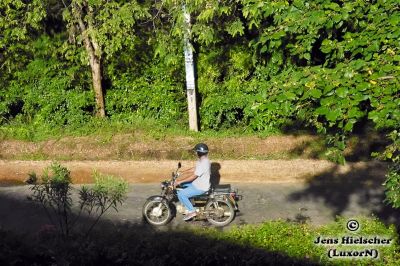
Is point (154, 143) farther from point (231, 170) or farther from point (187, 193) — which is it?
point (187, 193)

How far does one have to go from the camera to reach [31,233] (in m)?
9.94

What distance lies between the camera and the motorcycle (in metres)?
10.2

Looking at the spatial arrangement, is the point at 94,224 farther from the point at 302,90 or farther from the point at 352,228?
Result: the point at 302,90

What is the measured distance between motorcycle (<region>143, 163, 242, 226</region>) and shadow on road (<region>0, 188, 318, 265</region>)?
2.85ft

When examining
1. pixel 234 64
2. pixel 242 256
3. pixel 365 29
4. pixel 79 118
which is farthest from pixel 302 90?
pixel 79 118

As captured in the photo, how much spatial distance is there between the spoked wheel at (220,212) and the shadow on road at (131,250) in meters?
0.86

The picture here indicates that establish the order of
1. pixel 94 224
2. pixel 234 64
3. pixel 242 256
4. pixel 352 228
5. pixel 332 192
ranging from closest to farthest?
pixel 242 256, pixel 352 228, pixel 94 224, pixel 332 192, pixel 234 64

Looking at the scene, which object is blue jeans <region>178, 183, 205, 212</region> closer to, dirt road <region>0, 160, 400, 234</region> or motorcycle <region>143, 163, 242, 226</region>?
motorcycle <region>143, 163, 242, 226</region>

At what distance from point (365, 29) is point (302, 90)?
1.56 metres

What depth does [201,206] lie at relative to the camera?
34.4 feet

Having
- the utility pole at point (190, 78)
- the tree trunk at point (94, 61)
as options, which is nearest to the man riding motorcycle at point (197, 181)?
the utility pole at point (190, 78)

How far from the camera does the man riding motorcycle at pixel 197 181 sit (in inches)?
401

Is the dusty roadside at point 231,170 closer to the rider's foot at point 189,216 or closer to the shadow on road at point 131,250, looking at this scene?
the rider's foot at point 189,216

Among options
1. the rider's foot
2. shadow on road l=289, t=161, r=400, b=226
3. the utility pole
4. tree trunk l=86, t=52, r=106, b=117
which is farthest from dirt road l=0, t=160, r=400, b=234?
tree trunk l=86, t=52, r=106, b=117
